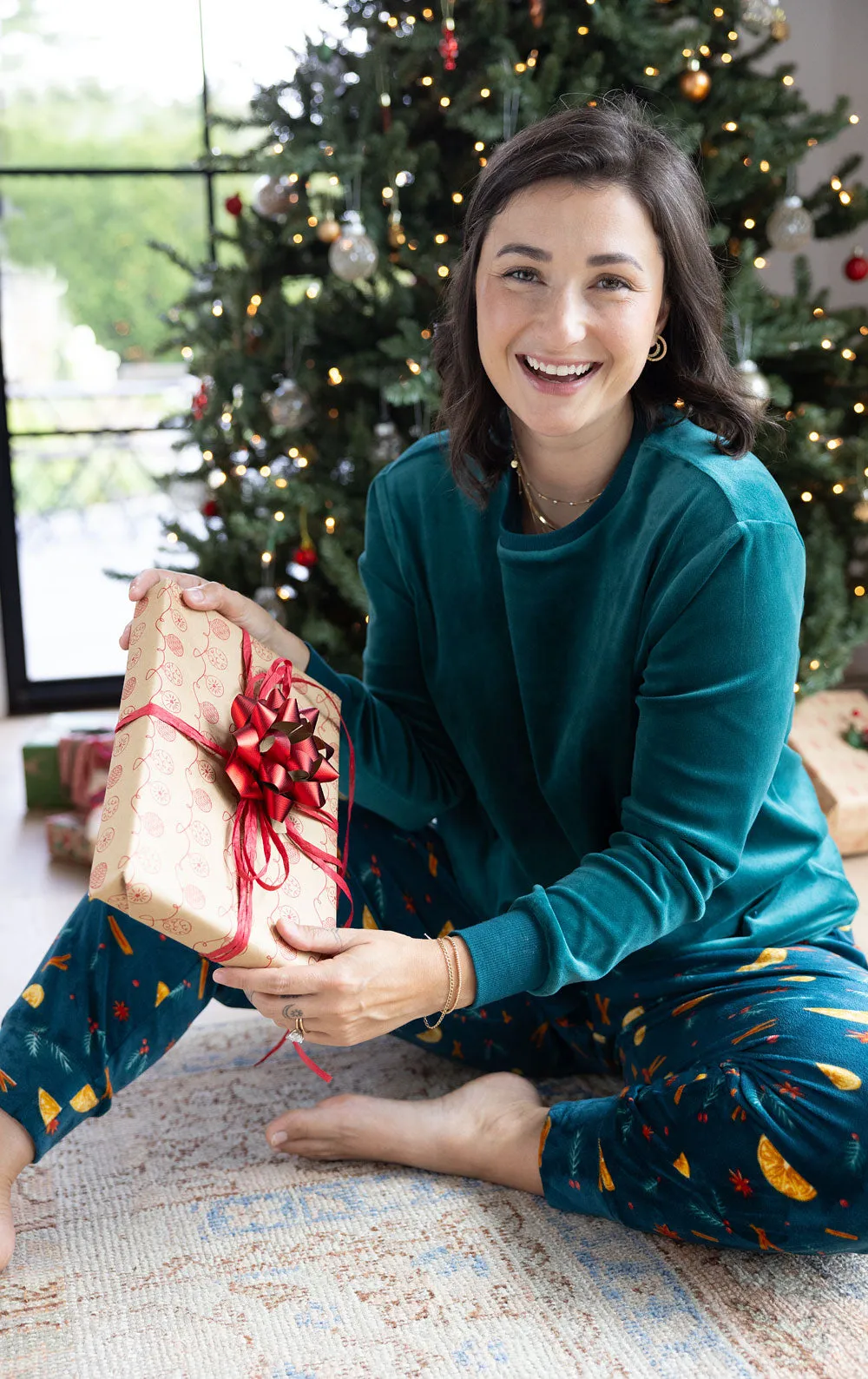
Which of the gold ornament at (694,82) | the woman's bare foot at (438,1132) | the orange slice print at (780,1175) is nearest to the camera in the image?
the orange slice print at (780,1175)

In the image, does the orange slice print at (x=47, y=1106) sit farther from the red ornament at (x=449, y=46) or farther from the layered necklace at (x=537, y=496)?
the red ornament at (x=449, y=46)

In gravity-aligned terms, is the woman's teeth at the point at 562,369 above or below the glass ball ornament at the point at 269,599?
above

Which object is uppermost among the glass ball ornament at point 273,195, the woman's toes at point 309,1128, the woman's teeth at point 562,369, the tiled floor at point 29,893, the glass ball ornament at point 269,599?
the glass ball ornament at point 273,195

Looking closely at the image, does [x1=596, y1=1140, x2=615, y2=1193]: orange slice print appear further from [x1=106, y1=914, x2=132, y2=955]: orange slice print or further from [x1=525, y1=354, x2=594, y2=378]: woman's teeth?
[x1=525, y1=354, x2=594, y2=378]: woman's teeth

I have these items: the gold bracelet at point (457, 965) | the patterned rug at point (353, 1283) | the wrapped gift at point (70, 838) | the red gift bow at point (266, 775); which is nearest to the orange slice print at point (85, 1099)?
the patterned rug at point (353, 1283)

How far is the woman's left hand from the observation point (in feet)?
3.55

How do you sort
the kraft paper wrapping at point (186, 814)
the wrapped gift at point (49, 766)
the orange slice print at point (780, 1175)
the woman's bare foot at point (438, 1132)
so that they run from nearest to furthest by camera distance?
the kraft paper wrapping at point (186, 814) → the orange slice print at point (780, 1175) → the woman's bare foot at point (438, 1132) → the wrapped gift at point (49, 766)

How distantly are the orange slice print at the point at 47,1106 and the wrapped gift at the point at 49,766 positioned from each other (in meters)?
1.44

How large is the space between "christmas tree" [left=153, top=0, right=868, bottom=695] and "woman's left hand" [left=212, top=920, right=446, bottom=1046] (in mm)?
1265

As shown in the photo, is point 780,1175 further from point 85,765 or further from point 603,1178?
point 85,765

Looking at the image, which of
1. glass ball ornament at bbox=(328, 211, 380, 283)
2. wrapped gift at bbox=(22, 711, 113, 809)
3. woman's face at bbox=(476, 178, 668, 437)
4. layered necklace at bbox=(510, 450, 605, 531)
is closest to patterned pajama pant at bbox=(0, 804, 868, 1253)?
layered necklace at bbox=(510, 450, 605, 531)

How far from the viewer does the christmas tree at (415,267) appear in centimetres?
223

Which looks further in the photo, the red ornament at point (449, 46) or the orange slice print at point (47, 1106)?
the red ornament at point (449, 46)

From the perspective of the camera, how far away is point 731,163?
233 cm
